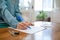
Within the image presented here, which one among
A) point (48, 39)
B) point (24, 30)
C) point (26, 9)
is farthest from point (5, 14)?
point (26, 9)

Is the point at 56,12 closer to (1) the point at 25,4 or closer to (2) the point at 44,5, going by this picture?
(1) the point at 25,4

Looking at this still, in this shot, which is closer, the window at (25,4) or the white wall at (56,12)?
the white wall at (56,12)

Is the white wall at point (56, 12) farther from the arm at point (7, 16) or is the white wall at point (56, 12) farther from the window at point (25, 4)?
the arm at point (7, 16)

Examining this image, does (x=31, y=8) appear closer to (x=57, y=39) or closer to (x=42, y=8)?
(x=42, y=8)

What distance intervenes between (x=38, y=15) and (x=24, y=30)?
6134 millimetres

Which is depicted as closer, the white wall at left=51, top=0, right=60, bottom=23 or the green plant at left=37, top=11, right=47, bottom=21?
the white wall at left=51, top=0, right=60, bottom=23

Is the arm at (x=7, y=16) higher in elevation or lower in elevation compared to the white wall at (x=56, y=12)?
higher

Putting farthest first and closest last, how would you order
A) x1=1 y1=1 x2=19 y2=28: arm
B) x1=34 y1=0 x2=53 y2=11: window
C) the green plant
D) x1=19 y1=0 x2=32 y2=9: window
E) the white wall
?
1. x1=34 y1=0 x2=53 y2=11: window
2. the green plant
3. x1=19 y1=0 x2=32 y2=9: window
4. the white wall
5. x1=1 y1=1 x2=19 y2=28: arm

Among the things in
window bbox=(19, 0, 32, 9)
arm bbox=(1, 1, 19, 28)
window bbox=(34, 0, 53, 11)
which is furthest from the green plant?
arm bbox=(1, 1, 19, 28)

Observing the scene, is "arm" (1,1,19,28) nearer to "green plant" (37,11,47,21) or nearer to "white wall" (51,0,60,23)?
"white wall" (51,0,60,23)

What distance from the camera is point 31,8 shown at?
5965mm

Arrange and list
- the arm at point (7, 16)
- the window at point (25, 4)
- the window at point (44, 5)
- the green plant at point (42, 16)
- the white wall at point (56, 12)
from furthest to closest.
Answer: the window at point (44, 5), the green plant at point (42, 16), the window at point (25, 4), the white wall at point (56, 12), the arm at point (7, 16)

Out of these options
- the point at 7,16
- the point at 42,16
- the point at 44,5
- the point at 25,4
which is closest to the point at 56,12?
the point at 25,4

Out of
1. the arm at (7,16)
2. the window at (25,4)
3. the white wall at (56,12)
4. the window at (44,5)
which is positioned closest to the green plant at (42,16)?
the window at (44,5)
